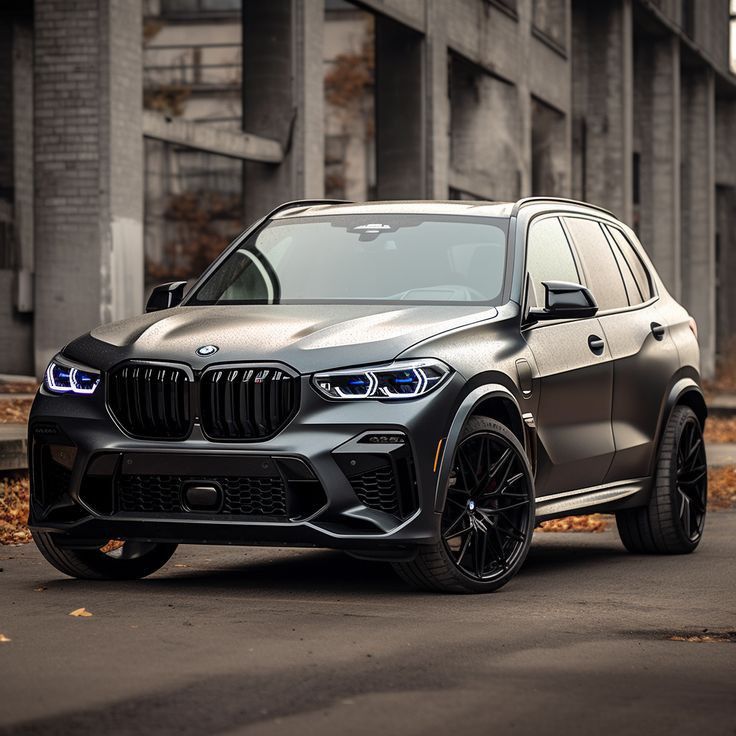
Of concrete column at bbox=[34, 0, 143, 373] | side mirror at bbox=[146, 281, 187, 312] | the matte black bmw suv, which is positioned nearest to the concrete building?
concrete column at bbox=[34, 0, 143, 373]

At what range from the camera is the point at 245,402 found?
7723mm

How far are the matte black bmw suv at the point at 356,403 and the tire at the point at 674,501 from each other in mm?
468

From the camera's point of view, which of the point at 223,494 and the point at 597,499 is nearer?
the point at 223,494

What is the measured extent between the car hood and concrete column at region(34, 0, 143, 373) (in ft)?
39.3

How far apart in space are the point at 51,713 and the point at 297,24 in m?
20.7

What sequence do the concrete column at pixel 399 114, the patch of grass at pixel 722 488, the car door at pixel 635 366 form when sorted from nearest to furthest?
the car door at pixel 635 366 → the patch of grass at pixel 722 488 → the concrete column at pixel 399 114

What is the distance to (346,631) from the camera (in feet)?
22.6

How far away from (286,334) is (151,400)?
2.12 ft

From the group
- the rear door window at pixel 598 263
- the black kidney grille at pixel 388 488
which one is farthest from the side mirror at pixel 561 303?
the black kidney grille at pixel 388 488

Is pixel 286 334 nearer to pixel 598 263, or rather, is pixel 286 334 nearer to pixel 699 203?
pixel 598 263

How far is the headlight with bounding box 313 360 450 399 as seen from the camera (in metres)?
7.66

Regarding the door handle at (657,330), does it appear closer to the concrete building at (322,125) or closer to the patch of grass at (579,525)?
the patch of grass at (579,525)

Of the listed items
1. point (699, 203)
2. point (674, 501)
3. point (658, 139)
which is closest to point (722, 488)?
point (674, 501)

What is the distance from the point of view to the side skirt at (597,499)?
8.88m
